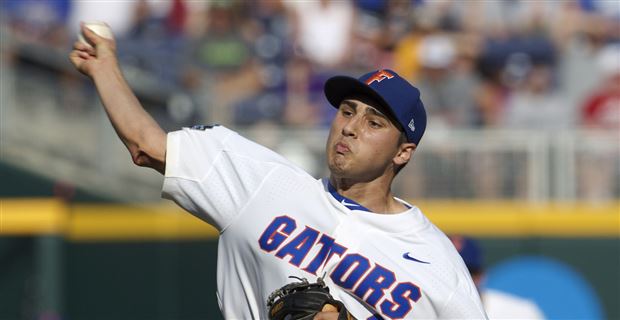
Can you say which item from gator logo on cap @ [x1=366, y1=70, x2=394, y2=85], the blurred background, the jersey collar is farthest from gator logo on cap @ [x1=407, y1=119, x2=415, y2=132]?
the blurred background

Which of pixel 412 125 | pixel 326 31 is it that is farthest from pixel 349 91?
pixel 326 31

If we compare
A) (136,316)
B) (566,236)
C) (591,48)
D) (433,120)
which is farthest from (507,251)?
(136,316)

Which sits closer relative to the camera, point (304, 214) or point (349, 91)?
point (304, 214)

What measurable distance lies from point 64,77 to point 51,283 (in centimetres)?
194

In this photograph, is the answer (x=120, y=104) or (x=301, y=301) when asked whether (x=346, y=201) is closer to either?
(x=301, y=301)

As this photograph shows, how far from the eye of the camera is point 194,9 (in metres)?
11.7

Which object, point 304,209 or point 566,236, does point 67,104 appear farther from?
point 304,209

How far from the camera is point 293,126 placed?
1014 cm

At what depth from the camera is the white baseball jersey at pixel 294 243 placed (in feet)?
11.9

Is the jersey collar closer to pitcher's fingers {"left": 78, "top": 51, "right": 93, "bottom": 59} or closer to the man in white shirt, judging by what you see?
the man in white shirt

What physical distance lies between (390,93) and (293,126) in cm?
640

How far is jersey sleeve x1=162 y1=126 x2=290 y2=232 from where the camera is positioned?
362 cm

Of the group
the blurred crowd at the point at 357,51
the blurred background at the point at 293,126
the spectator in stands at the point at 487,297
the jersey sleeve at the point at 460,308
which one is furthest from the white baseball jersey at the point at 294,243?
the blurred crowd at the point at 357,51

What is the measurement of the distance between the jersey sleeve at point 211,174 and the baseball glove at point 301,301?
1.12ft
